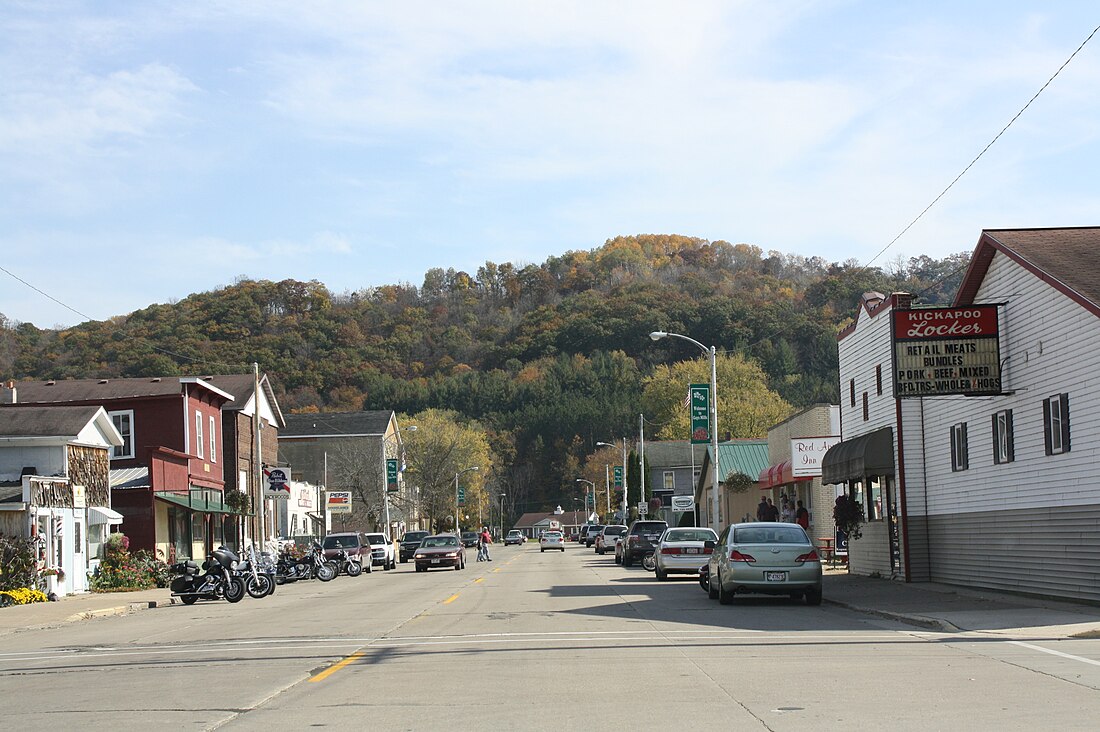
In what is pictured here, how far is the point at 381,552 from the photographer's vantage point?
53469 mm

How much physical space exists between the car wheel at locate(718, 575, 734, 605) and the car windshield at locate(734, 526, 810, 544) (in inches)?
36.9

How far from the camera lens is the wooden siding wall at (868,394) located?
30.0 metres

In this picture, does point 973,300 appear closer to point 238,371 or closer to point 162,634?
point 162,634

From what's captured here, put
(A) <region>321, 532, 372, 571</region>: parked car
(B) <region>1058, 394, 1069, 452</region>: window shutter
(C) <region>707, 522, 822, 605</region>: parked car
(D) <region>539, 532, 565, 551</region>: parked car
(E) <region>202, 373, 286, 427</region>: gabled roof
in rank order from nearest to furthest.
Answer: (B) <region>1058, 394, 1069, 452</region>: window shutter, (C) <region>707, 522, 822, 605</region>: parked car, (A) <region>321, 532, 372, 571</region>: parked car, (E) <region>202, 373, 286, 427</region>: gabled roof, (D) <region>539, 532, 565, 551</region>: parked car

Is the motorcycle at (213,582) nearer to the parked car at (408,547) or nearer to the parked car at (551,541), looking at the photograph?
the parked car at (408,547)

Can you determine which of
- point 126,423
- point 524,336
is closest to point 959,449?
point 126,423

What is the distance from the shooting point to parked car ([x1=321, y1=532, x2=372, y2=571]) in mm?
47450

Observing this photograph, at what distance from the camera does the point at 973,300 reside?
25.4 metres

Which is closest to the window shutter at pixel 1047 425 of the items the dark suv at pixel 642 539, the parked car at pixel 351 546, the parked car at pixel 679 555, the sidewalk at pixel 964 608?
the sidewalk at pixel 964 608

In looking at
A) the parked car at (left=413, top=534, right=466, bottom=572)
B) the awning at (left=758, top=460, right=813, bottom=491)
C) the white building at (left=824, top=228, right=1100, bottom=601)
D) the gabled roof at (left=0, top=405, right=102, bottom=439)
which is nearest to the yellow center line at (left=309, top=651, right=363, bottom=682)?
the white building at (left=824, top=228, right=1100, bottom=601)

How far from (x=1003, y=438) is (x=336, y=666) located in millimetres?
15224

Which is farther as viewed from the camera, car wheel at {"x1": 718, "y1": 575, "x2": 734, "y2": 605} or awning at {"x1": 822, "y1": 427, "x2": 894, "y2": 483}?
awning at {"x1": 822, "y1": 427, "x2": 894, "y2": 483}

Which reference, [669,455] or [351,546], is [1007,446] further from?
[669,455]

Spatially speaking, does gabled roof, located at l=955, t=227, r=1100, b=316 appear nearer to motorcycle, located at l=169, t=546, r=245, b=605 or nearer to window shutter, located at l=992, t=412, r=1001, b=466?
window shutter, located at l=992, t=412, r=1001, b=466
